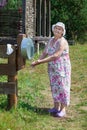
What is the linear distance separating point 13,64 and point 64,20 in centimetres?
1909

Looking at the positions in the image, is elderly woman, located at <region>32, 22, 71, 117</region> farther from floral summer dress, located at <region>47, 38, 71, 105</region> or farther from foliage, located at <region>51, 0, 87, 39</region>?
foliage, located at <region>51, 0, 87, 39</region>

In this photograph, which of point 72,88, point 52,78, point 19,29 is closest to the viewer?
point 52,78

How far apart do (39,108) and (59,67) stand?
870 millimetres

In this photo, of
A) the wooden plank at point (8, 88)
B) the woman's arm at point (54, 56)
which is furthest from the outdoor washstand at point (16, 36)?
the woman's arm at point (54, 56)

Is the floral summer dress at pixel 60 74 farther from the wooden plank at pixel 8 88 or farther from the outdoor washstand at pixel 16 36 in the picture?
the wooden plank at pixel 8 88

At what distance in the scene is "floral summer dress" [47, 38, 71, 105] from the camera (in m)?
7.31

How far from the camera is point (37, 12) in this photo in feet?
65.4

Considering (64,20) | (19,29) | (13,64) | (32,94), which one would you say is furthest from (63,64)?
(64,20)

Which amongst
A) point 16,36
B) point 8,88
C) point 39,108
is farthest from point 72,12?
point 8,88

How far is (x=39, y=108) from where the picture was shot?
7.74 m

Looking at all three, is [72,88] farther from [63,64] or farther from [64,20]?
[64,20]

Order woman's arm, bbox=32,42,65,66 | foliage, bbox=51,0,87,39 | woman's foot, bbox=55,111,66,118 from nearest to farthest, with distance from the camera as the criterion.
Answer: woman's arm, bbox=32,42,65,66 < woman's foot, bbox=55,111,66,118 < foliage, bbox=51,0,87,39

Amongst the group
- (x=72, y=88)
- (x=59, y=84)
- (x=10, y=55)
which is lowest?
(x=72, y=88)

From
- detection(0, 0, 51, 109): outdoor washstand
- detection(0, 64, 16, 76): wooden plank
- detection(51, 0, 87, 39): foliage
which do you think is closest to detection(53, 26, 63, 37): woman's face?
detection(0, 0, 51, 109): outdoor washstand
